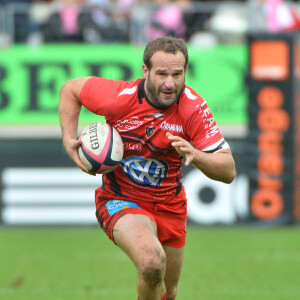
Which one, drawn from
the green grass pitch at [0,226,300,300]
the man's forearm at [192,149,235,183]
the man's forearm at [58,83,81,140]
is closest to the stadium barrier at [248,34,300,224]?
the green grass pitch at [0,226,300,300]

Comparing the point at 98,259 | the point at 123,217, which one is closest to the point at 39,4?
the point at 98,259

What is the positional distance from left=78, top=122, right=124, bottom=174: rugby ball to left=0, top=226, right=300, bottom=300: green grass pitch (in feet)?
6.60

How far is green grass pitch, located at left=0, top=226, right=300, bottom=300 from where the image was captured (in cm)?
735

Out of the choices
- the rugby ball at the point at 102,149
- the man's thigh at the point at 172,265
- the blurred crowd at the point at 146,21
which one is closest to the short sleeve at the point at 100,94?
the rugby ball at the point at 102,149

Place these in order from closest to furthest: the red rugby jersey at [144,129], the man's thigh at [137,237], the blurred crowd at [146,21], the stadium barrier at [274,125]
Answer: the man's thigh at [137,237] → the red rugby jersey at [144,129] → the blurred crowd at [146,21] → the stadium barrier at [274,125]

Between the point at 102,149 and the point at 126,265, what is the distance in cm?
393

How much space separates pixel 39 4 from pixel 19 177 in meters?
3.09

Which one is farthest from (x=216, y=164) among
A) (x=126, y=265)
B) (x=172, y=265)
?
(x=126, y=265)

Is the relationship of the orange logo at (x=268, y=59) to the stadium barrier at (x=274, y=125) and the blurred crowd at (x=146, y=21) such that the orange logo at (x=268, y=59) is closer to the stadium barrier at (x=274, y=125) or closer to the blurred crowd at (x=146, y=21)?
the stadium barrier at (x=274, y=125)

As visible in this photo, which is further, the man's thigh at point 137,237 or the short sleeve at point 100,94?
the short sleeve at point 100,94

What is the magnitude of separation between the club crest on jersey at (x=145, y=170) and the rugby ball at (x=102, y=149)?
18 centimetres

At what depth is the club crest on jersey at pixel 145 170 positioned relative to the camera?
5.61m

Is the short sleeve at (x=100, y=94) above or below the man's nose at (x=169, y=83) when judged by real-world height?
below

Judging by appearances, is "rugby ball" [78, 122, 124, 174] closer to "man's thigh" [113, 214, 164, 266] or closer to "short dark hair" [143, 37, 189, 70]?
"man's thigh" [113, 214, 164, 266]
